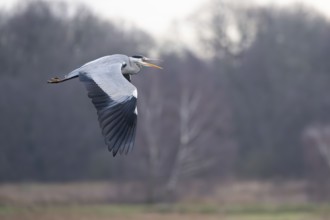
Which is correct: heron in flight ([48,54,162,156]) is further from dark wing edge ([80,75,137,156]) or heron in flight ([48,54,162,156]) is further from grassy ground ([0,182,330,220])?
grassy ground ([0,182,330,220])

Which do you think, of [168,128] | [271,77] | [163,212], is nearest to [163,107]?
[168,128]

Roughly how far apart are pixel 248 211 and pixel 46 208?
5.58m

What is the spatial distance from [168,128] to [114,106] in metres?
22.9

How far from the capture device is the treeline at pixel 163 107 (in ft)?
99.8

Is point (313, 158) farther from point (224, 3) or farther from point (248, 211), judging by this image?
point (224, 3)

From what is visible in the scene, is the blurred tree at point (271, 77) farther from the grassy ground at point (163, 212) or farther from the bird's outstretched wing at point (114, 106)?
the bird's outstretched wing at point (114, 106)

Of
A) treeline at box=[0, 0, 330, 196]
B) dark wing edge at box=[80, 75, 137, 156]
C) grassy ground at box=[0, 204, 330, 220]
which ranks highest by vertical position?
treeline at box=[0, 0, 330, 196]

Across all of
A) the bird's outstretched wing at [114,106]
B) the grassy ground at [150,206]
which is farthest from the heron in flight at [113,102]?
the grassy ground at [150,206]

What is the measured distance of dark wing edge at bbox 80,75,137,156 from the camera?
7.25m

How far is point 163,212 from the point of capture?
81.6ft

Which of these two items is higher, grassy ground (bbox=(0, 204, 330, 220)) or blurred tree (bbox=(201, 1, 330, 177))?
blurred tree (bbox=(201, 1, 330, 177))

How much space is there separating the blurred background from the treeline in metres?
0.05

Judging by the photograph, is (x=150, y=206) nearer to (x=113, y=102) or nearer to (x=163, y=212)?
(x=163, y=212)

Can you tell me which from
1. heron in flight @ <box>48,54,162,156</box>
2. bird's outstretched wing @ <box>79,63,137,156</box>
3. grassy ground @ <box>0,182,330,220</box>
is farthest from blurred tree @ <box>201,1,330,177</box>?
bird's outstretched wing @ <box>79,63,137,156</box>
